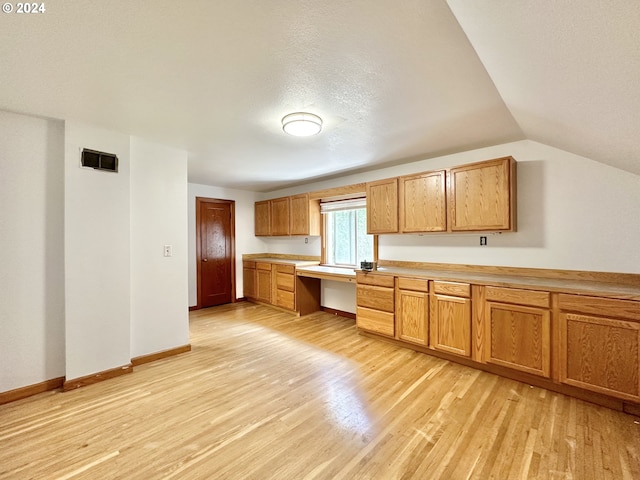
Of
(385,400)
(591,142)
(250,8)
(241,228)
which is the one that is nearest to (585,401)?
(385,400)

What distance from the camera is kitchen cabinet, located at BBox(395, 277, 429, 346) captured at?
3.09 meters

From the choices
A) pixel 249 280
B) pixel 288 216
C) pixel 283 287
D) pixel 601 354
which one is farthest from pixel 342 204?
pixel 601 354

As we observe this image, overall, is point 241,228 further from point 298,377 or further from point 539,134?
point 539,134

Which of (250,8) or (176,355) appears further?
(176,355)

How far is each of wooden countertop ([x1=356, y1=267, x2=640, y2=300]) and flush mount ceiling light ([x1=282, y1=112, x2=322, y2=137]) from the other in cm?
196

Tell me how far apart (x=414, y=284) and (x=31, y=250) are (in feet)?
12.2

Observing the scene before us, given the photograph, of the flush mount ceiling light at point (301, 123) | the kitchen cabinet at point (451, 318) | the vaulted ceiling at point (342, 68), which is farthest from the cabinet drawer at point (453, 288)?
the flush mount ceiling light at point (301, 123)

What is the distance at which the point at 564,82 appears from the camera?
4.69ft

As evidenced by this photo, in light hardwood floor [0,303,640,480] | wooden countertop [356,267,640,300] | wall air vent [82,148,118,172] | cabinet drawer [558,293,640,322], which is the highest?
wall air vent [82,148,118,172]

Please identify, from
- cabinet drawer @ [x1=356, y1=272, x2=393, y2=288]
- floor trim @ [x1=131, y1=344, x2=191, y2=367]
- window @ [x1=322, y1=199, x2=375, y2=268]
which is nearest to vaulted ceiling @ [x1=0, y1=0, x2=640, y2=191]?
cabinet drawer @ [x1=356, y1=272, x2=393, y2=288]

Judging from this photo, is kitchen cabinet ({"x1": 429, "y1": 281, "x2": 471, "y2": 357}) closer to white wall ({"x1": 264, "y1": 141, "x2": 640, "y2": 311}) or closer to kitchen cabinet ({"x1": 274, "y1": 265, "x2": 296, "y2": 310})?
white wall ({"x1": 264, "y1": 141, "x2": 640, "y2": 311})

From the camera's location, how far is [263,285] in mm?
5355

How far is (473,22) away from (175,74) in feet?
5.51

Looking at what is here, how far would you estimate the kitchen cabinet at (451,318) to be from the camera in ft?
9.12
